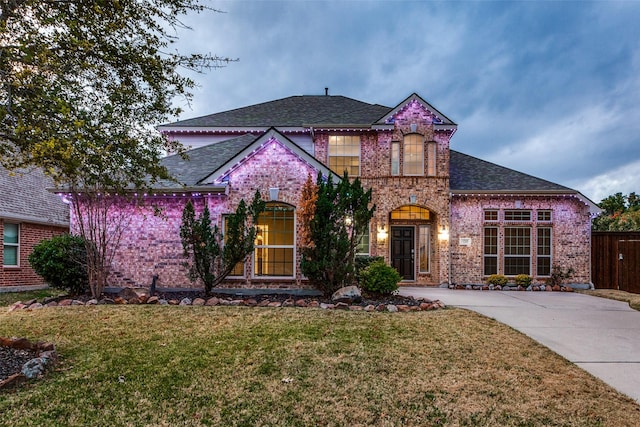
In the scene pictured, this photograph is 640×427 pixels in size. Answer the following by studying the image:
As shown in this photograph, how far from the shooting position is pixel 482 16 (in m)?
17.0

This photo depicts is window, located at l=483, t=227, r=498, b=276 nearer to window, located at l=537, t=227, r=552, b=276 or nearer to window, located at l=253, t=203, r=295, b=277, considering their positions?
window, located at l=537, t=227, r=552, b=276

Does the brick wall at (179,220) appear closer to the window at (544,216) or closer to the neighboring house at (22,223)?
the neighboring house at (22,223)

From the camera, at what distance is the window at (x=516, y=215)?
13.5 m

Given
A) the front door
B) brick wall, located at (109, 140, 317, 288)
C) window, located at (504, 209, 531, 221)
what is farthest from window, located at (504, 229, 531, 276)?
brick wall, located at (109, 140, 317, 288)

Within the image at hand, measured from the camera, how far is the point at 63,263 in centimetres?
909

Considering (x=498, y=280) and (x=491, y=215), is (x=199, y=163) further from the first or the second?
(x=498, y=280)

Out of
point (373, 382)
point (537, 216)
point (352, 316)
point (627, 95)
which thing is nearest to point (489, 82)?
point (627, 95)

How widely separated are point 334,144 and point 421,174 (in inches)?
143

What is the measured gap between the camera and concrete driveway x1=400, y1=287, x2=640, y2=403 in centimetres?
477

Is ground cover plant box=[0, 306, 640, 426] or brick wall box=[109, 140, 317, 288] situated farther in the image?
brick wall box=[109, 140, 317, 288]

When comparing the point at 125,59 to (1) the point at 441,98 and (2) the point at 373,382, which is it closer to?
(2) the point at 373,382

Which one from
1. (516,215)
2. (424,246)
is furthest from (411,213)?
(516,215)

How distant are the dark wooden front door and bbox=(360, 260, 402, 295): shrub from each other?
30.7 feet

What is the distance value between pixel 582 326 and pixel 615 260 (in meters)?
8.51
